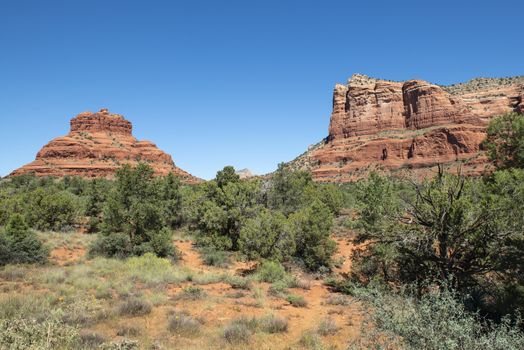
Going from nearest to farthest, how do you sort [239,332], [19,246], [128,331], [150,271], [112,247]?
[128,331]
[239,332]
[150,271]
[19,246]
[112,247]

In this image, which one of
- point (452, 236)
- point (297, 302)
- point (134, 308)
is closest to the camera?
point (452, 236)

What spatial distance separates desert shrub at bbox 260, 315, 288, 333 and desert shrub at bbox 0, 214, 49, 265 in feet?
42.9

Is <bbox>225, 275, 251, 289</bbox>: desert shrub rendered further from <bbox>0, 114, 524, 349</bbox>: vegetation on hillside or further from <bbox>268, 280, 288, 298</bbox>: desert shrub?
<bbox>268, 280, 288, 298</bbox>: desert shrub

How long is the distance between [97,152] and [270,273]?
9921cm

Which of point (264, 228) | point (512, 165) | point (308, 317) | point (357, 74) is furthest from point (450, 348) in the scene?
point (357, 74)

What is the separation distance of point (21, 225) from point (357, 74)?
492 feet

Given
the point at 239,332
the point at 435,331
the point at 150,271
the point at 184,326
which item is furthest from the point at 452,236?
the point at 150,271

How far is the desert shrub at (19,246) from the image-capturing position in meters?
15.7

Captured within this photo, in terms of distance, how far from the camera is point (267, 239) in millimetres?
17891

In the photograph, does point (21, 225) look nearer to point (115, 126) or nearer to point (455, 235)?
point (455, 235)

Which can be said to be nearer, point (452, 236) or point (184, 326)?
point (184, 326)

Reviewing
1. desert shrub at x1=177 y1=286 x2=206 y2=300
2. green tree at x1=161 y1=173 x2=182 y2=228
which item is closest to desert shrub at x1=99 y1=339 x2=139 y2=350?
desert shrub at x1=177 y1=286 x2=206 y2=300

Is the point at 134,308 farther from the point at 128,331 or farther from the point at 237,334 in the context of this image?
the point at 237,334

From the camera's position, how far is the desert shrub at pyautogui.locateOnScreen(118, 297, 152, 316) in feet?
32.0
